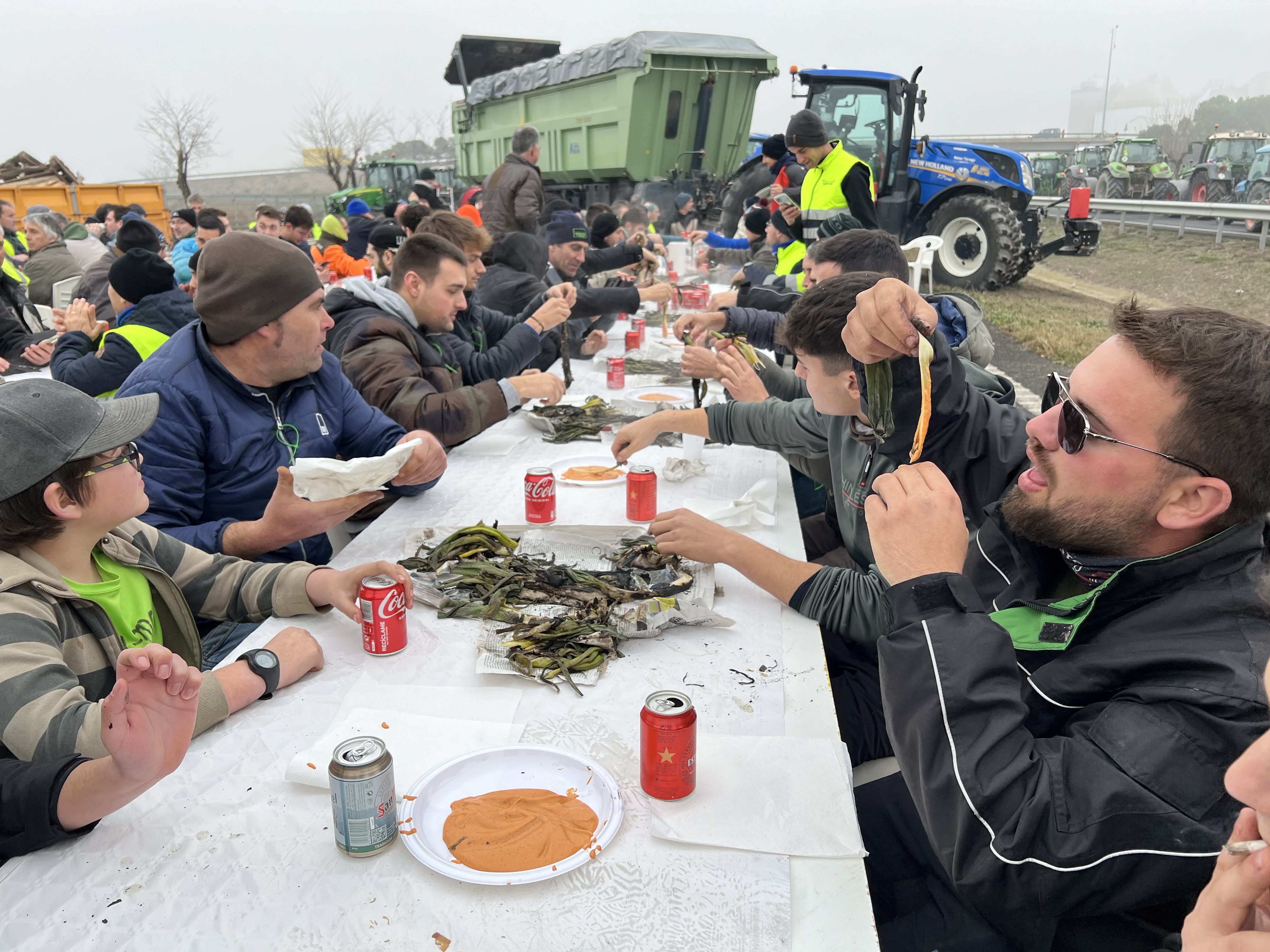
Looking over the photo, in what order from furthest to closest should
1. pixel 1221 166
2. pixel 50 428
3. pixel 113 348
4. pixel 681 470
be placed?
pixel 1221 166
pixel 113 348
pixel 681 470
pixel 50 428

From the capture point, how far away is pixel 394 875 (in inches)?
50.1

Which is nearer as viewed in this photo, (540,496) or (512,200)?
(540,496)

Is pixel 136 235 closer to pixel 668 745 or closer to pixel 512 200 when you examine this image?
pixel 512 200

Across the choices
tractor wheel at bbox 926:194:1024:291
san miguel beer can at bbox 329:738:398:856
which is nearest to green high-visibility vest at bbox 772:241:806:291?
tractor wheel at bbox 926:194:1024:291

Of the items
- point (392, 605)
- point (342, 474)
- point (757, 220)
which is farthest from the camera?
point (757, 220)

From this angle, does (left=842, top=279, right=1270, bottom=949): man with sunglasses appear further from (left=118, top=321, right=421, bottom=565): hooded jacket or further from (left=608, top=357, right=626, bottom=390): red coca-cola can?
(left=608, top=357, right=626, bottom=390): red coca-cola can

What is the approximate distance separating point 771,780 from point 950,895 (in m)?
0.48

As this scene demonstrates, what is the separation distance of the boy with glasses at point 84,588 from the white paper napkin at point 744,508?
110 centimetres

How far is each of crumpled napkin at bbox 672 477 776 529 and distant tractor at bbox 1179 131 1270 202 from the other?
1027 inches

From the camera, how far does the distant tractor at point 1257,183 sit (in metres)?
20.0

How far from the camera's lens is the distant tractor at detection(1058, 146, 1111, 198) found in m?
28.5

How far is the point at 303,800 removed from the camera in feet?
4.71

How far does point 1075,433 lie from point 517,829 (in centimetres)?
125

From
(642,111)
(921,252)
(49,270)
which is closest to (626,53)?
(642,111)
